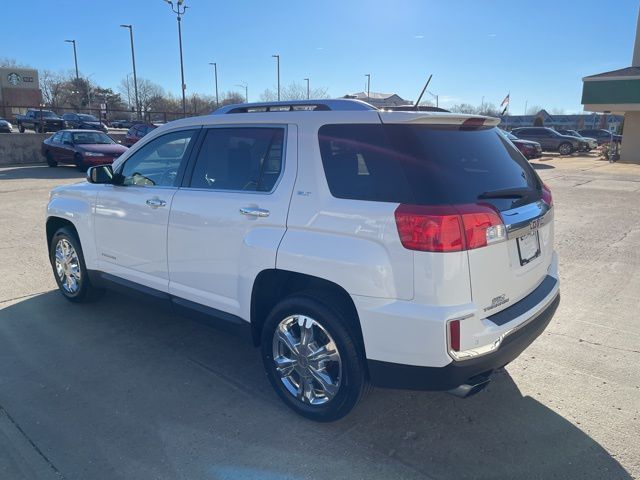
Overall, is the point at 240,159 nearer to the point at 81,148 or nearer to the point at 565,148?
the point at 81,148

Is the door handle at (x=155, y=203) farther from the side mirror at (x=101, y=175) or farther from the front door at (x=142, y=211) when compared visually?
the side mirror at (x=101, y=175)

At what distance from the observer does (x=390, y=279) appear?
8.66ft

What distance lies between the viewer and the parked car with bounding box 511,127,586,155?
3094 centimetres

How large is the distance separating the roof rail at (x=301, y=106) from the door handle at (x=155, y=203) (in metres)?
0.82

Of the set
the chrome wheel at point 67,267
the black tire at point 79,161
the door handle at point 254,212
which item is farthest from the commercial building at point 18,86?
the door handle at point 254,212

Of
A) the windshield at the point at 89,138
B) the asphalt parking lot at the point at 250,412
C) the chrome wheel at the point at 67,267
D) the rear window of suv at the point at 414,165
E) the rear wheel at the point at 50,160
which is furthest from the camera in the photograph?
the rear wheel at the point at 50,160

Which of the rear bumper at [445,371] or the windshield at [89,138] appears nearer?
the rear bumper at [445,371]

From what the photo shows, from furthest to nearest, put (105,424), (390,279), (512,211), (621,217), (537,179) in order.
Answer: (621,217)
(537,179)
(105,424)
(512,211)
(390,279)

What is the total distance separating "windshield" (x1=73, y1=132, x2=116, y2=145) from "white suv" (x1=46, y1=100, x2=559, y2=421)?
54.8ft

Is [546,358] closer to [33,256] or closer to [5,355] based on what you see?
[5,355]

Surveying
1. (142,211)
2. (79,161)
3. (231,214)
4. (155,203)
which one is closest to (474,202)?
(231,214)

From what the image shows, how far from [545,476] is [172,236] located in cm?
292

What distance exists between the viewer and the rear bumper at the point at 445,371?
264 cm

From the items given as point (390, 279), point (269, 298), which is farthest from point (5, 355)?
point (390, 279)
